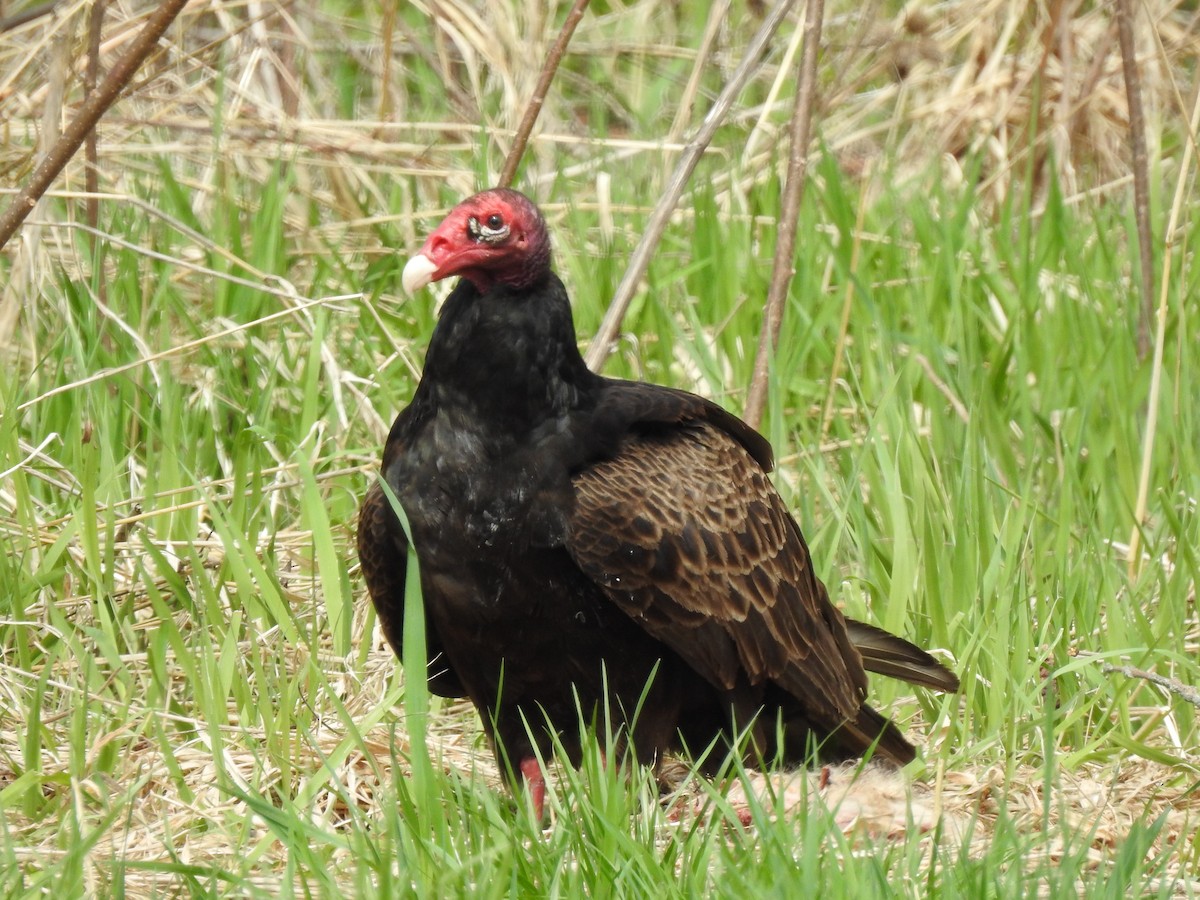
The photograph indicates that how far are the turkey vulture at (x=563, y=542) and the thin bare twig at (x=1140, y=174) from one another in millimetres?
1842

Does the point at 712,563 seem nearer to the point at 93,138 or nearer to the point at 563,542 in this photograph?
the point at 563,542

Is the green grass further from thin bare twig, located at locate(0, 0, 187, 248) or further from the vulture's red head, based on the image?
thin bare twig, located at locate(0, 0, 187, 248)

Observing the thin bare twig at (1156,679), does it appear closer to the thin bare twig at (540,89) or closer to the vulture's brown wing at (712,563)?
the vulture's brown wing at (712,563)

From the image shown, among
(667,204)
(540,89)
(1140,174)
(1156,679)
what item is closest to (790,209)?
(667,204)

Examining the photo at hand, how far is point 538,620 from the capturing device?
330 cm

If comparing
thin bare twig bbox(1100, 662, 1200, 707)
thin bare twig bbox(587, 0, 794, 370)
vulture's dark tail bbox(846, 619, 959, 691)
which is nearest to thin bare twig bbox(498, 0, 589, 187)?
thin bare twig bbox(587, 0, 794, 370)

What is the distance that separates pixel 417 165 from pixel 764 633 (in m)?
3.27

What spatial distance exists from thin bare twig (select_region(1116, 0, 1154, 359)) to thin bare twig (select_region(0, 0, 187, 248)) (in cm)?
287

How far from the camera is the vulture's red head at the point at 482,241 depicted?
10.9ft

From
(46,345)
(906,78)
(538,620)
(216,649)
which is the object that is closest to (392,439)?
(538,620)

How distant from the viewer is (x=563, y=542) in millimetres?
3238

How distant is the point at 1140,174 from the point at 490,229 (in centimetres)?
265

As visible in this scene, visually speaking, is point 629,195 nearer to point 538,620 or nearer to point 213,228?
point 213,228

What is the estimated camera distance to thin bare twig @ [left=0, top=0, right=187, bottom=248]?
Result: 334 cm
